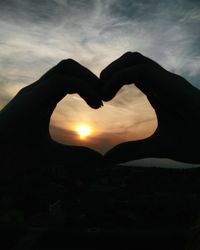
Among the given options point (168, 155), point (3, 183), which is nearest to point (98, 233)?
point (168, 155)

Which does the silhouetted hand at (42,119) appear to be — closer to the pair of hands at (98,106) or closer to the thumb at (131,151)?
the pair of hands at (98,106)

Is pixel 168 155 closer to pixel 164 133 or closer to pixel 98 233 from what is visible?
pixel 164 133

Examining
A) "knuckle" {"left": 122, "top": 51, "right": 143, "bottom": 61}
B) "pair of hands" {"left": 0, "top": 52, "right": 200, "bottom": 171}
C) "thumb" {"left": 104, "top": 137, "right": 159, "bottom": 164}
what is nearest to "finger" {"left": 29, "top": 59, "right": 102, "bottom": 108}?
"pair of hands" {"left": 0, "top": 52, "right": 200, "bottom": 171}

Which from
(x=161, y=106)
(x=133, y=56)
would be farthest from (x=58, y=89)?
(x=161, y=106)

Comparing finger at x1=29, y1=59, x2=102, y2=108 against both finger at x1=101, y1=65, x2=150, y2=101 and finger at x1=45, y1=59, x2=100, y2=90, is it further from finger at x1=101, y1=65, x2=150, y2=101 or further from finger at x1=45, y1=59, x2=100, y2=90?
finger at x1=101, y1=65, x2=150, y2=101

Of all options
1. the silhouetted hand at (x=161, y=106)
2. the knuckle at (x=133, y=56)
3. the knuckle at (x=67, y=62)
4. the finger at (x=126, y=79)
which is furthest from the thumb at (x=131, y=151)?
the knuckle at (x=67, y=62)

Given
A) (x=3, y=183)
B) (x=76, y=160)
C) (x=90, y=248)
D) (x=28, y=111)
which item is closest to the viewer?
(x=28, y=111)
